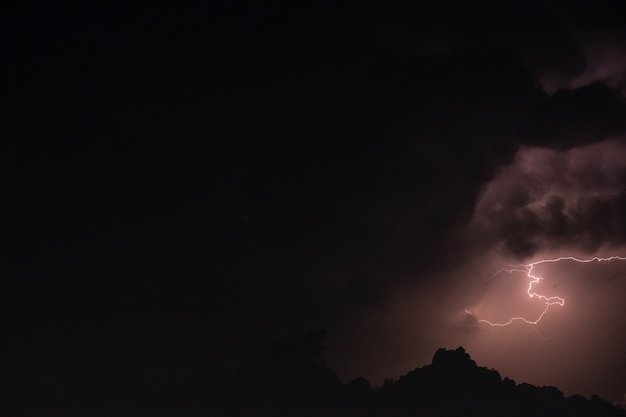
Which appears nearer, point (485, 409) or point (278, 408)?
point (485, 409)

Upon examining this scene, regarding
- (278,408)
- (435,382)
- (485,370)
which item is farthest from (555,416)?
(278,408)

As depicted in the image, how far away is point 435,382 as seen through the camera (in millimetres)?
65938

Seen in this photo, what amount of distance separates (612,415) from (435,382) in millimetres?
22291

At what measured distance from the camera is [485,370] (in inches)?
2591

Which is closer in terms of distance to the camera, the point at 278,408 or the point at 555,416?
the point at 555,416

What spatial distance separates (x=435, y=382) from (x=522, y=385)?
10443mm

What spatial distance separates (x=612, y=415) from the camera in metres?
66.9

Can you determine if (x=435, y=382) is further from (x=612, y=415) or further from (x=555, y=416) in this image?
(x=612, y=415)

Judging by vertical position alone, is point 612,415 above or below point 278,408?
below

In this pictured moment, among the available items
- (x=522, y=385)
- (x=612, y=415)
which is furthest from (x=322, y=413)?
(x=612, y=415)

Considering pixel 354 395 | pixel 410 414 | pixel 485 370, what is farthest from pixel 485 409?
pixel 354 395

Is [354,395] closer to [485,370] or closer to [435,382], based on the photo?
[435,382]

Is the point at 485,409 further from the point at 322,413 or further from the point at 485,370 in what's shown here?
the point at 322,413

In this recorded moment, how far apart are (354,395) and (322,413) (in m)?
4.53
